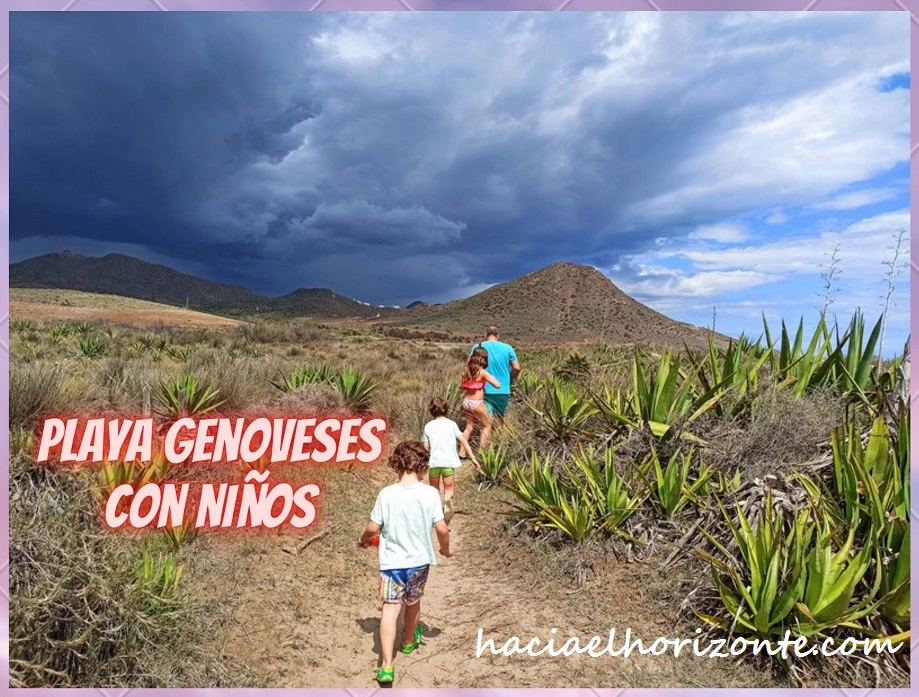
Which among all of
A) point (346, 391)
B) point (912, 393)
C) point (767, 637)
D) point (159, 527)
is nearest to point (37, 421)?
point (159, 527)

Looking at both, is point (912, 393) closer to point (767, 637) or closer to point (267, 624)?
point (767, 637)

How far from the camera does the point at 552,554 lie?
4.16 meters

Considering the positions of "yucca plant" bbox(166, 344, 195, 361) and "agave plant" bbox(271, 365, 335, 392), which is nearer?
"agave plant" bbox(271, 365, 335, 392)

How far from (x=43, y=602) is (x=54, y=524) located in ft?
2.12

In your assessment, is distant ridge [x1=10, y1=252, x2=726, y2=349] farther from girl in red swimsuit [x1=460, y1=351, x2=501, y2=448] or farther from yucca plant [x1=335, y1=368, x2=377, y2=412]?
girl in red swimsuit [x1=460, y1=351, x2=501, y2=448]

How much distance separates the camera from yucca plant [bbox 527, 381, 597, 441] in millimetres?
5887

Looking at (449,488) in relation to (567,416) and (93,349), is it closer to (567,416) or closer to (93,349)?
(567,416)

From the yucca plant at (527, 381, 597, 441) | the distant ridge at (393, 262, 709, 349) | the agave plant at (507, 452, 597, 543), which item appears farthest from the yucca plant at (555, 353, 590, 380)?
the distant ridge at (393, 262, 709, 349)

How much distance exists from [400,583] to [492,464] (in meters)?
3.12

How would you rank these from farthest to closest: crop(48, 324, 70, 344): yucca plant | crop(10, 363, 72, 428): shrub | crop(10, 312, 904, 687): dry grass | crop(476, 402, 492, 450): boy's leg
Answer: crop(48, 324, 70, 344): yucca plant
crop(476, 402, 492, 450): boy's leg
crop(10, 363, 72, 428): shrub
crop(10, 312, 904, 687): dry grass

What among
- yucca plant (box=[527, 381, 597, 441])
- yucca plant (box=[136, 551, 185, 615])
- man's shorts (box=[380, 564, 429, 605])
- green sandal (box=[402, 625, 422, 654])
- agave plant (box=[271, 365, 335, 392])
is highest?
agave plant (box=[271, 365, 335, 392])

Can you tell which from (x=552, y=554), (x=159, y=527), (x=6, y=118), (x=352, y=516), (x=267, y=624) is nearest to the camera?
(x=6, y=118)

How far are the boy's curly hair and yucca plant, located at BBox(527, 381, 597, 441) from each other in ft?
9.79

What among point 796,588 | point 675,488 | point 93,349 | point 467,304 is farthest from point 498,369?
point 467,304
